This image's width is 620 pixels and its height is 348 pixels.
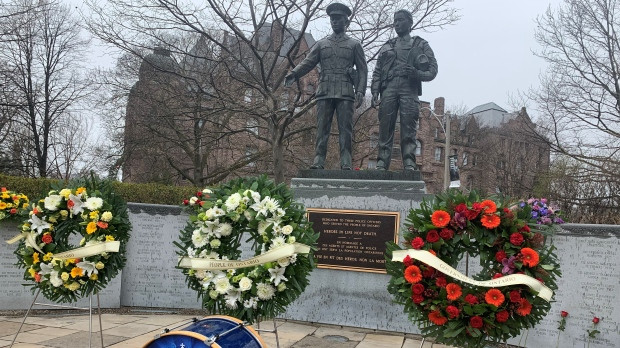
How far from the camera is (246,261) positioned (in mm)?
3930

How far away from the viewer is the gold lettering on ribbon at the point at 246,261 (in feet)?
12.6

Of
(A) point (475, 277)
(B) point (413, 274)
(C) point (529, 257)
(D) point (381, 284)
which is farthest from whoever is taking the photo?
(D) point (381, 284)

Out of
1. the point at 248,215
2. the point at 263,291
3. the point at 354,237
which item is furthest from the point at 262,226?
the point at 354,237

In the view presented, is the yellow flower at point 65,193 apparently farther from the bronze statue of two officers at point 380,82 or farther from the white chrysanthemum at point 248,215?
the bronze statue of two officers at point 380,82

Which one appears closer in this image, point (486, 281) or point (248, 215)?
point (486, 281)

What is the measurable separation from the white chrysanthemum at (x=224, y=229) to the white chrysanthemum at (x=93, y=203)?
1585 millimetres

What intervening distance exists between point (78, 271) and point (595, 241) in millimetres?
6159

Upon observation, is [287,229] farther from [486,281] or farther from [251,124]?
[251,124]

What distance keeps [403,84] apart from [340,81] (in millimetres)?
978

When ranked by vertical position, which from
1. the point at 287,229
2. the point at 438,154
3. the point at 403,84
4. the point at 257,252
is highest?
the point at 438,154

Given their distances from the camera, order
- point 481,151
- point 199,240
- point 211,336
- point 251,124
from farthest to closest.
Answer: point 481,151, point 251,124, point 199,240, point 211,336

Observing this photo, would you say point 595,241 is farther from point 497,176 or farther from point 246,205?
point 497,176

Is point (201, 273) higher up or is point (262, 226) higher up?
point (262, 226)

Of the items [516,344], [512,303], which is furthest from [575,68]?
[512,303]
